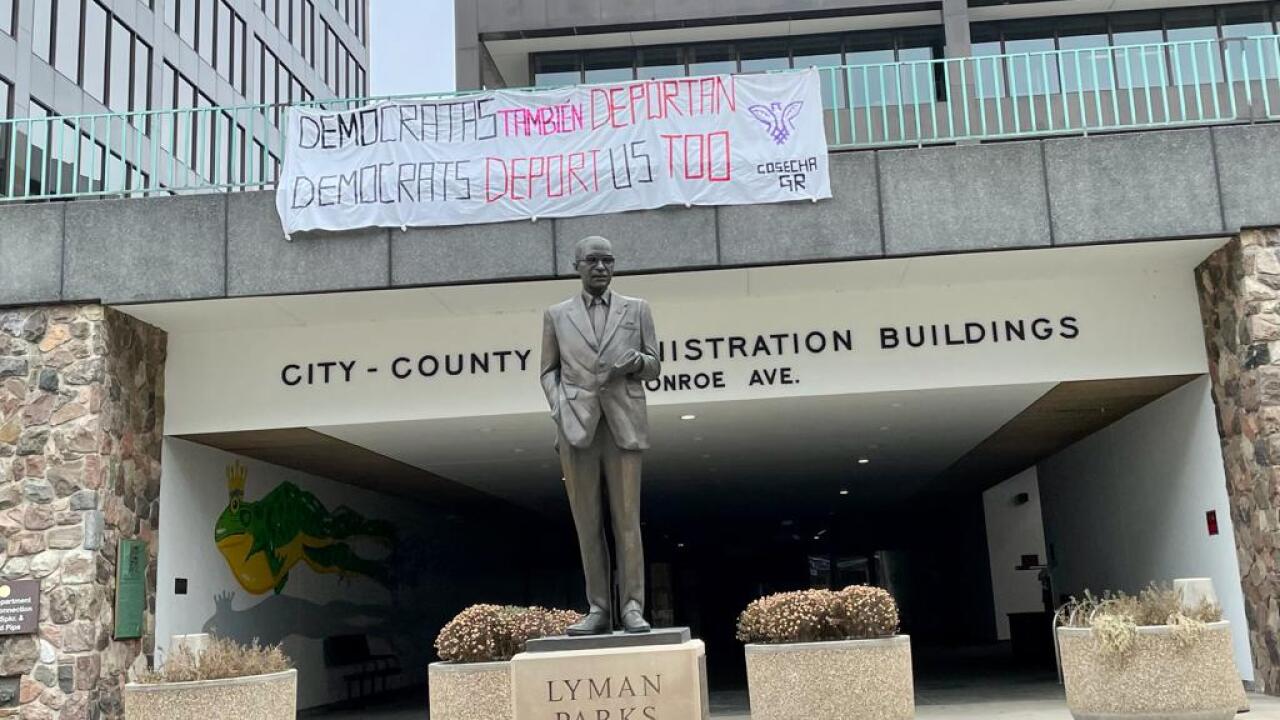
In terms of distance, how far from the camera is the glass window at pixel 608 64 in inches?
1114

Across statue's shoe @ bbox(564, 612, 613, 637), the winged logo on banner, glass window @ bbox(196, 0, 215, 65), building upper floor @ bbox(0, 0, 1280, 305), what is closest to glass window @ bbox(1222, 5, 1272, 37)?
building upper floor @ bbox(0, 0, 1280, 305)

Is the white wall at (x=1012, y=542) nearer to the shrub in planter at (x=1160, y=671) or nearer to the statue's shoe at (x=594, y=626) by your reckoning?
the shrub in planter at (x=1160, y=671)

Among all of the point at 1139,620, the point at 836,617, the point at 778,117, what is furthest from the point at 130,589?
the point at 1139,620

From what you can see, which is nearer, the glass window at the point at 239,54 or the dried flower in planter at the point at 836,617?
the dried flower in planter at the point at 836,617

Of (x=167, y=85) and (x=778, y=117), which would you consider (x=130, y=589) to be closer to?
(x=778, y=117)

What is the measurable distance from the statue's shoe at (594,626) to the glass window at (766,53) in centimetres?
2211

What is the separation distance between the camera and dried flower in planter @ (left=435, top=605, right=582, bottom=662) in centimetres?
1109

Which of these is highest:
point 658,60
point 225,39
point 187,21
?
point 225,39

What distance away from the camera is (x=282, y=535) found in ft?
63.2

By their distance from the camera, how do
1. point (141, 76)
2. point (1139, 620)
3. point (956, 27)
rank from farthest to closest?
point (141, 76) < point (956, 27) < point (1139, 620)

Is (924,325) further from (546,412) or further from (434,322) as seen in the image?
(434,322)

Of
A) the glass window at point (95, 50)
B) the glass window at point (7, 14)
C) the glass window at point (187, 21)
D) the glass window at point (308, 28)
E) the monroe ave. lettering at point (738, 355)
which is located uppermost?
the glass window at point (308, 28)

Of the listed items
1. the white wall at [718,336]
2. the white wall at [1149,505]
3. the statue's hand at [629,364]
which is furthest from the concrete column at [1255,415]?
the statue's hand at [629,364]

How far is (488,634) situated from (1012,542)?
23.7 metres
